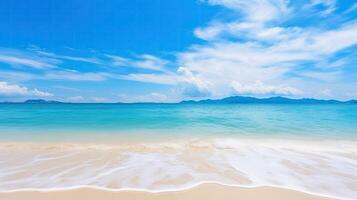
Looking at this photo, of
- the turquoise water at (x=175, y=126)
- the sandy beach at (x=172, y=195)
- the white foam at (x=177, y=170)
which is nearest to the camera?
the sandy beach at (x=172, y=195)

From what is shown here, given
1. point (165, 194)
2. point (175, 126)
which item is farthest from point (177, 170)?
point (175, 126)

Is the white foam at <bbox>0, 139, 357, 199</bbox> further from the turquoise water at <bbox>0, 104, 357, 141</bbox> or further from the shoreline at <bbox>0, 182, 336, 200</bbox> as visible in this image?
the turquoise water at <bbox>0, 104, 357, 141</bbox>

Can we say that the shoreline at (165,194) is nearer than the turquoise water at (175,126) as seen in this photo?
Yes

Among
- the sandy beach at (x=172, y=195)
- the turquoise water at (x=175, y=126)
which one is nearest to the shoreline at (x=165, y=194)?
the sandy beach at (x=172, y=195)

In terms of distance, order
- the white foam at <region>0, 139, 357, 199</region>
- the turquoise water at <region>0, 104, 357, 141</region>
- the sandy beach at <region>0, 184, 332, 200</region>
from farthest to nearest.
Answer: the turquoise water at <region>0, 104, 357, 141</region>, the white foam at <region>0, 139, 357, 199</region>, the sandy beach at <region>0, 184, 332, 200</region>

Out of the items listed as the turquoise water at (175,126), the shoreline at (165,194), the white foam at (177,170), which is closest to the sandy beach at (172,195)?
the shoreline at (165,194)

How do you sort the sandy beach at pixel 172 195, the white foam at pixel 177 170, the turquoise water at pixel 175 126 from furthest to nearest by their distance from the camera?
1. the turquoise water at pixel 175 126
2. the white foam at pixel 177 170
3. the sandy beach at pixel 172 195

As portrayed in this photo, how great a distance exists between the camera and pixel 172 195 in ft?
13.7

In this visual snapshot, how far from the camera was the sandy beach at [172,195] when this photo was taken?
4086 millimetres

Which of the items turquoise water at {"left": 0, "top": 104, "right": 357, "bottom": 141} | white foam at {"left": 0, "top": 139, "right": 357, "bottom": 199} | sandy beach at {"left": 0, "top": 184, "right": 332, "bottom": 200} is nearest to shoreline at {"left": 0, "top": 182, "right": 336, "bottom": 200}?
sandy beach at {"left": 0, "top": 184, "right": 332, "bottom": 200}

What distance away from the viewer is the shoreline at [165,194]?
13.5 ft

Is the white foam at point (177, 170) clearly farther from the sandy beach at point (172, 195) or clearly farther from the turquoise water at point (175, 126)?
the turquoise water at point (175, 126)

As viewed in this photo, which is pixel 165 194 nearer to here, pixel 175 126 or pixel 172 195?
pixel 172 195

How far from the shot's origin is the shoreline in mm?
4105
